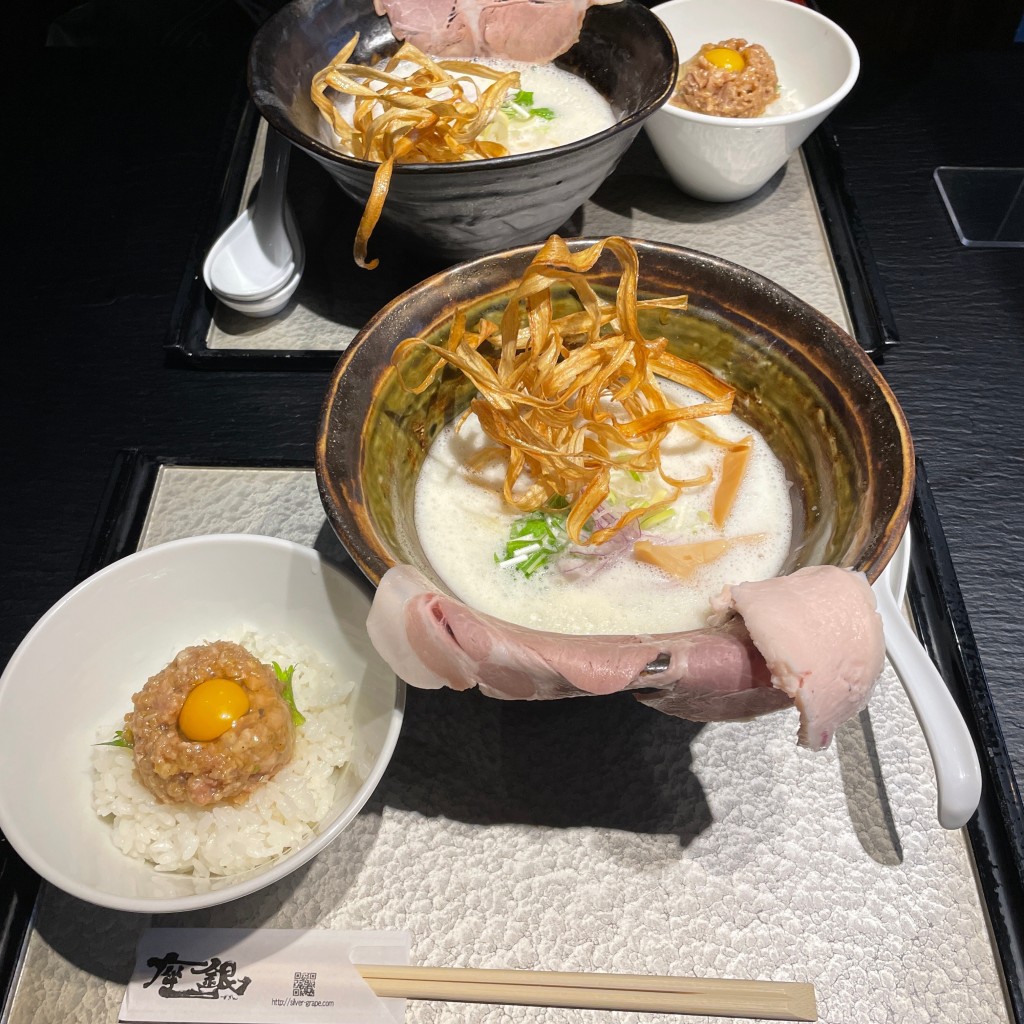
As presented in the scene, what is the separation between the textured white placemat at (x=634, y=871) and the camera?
101 centimetres

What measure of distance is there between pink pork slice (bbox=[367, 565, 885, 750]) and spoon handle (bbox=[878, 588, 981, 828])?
0.14 meters

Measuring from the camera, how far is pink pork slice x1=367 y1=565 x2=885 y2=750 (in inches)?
31.8

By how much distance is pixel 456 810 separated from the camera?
1.13m

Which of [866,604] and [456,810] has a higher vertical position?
[866,604]

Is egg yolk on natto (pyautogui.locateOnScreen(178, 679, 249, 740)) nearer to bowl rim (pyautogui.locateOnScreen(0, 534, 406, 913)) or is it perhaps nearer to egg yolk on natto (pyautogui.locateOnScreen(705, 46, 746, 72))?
bowl rim (pyautogui.locateOnScreen(0, 534, 406, 913))

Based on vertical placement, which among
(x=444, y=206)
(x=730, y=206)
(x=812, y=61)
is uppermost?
(x=812, y=61)

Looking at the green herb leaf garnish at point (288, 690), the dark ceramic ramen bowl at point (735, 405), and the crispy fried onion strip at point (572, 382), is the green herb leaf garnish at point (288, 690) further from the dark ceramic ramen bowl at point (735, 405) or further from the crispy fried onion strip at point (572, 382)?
the crispy fried onion strip at point (572, 382)

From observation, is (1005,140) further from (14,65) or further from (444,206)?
(14,65)

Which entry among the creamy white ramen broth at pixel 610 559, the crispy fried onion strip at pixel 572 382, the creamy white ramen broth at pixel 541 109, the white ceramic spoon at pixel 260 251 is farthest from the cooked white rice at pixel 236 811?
the creamy white ramen broth at pixel 541 109

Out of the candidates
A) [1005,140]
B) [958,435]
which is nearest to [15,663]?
[958,435]

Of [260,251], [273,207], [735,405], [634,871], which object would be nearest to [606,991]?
[634,871]

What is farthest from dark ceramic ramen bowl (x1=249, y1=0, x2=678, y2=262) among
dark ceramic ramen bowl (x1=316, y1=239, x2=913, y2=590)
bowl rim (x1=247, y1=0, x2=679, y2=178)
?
dark ceramic ramen bowl (x1=316, y1=239, x2=913, y2=590)

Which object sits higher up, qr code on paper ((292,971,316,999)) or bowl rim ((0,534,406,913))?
bowl rim ((0,534,406,913))

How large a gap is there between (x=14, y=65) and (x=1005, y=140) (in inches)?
114
